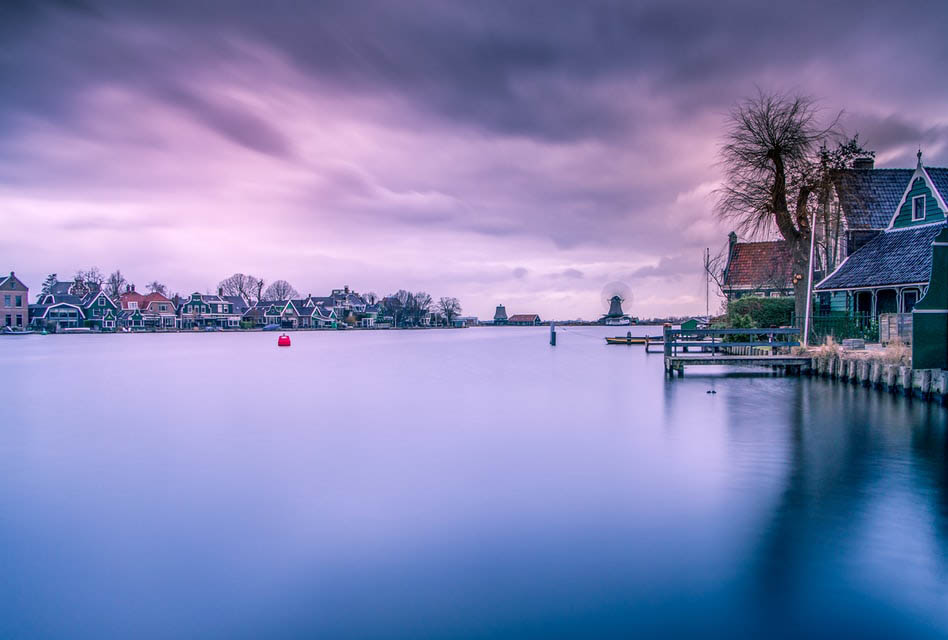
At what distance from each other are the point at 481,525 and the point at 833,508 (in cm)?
454

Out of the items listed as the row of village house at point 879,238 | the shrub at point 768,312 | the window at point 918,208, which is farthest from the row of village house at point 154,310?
the window at point 918,208

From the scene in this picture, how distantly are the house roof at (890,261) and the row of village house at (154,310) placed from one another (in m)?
111

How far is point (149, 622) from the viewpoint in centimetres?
479

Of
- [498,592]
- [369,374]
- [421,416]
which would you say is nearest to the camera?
[498,592]

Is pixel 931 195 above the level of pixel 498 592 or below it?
above

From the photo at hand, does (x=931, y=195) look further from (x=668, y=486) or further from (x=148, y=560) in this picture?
(x=148, y=560)

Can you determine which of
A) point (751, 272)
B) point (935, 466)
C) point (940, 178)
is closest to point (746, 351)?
point (940, 178)

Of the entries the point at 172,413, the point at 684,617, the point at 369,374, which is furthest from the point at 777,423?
the point at 369,374

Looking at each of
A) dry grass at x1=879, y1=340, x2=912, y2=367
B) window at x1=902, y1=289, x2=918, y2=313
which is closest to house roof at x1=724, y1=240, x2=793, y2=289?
window at x1=902, y1=289, x2=918, y2=313

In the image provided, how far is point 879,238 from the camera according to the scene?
1066 inches

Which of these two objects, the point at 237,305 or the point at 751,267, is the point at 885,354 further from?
the point at 237,305

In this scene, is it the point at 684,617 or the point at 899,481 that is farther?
the point at 899,481

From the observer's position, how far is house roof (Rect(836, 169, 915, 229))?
29406 mm

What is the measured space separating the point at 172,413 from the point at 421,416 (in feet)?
24.9
